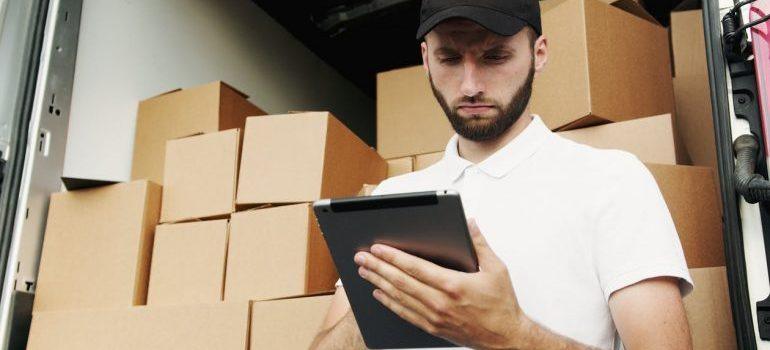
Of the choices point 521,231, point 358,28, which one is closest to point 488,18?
point 521,231

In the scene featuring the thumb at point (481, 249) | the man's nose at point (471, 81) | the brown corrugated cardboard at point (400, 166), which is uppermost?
the brown corrugated cardboard at point (400, 166)

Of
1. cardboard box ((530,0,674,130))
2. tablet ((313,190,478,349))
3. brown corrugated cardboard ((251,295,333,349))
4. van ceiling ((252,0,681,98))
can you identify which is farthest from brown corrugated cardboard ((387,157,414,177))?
tablet ((313,190,478,349))

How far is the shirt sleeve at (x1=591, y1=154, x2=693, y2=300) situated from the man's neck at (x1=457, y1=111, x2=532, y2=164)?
0.18 meters

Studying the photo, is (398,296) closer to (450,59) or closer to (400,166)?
(450,59)

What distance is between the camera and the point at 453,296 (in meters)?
0.72

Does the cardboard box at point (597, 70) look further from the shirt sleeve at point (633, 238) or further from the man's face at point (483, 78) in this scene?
the shirt sleeve at point (633, 238)

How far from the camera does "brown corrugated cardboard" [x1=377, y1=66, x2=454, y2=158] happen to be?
5.45 feet

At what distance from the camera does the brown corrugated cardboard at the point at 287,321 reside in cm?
123

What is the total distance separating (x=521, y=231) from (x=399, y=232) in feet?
0.77

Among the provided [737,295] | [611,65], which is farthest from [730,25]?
[611,65]

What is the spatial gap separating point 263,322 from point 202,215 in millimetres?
307

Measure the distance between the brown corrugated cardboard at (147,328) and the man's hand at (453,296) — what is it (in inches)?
23.4

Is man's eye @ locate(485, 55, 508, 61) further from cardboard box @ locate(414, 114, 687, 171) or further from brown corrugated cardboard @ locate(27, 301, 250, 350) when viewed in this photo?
brown corrugated cardboard @ locate(27, 301, 250, 350)

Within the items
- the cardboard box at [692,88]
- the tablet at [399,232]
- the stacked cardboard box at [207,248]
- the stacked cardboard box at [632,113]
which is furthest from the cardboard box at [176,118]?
the cardboard box at [692,88]
